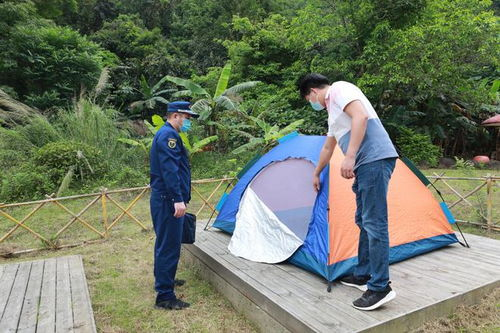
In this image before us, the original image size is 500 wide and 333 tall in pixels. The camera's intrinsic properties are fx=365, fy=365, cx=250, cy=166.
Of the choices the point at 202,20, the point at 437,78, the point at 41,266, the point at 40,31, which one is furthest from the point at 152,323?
the point at 202,20

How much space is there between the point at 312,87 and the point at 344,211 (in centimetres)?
116

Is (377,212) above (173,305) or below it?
above

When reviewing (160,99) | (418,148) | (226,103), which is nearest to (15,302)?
(226,103)

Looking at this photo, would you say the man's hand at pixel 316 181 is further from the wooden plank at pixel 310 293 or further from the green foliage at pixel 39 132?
the green foliage at pixel 39 132

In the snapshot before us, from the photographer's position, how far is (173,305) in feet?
10.3

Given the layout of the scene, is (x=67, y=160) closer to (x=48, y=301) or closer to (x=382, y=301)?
(x=48, y=301)

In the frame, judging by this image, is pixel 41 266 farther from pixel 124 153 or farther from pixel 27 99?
pixel 27 99

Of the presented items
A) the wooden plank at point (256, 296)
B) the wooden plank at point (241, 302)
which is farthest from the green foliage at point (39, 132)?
the wooden plank at point (256, 296)

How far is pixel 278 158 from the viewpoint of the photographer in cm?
402

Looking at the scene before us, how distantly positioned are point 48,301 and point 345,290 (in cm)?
239

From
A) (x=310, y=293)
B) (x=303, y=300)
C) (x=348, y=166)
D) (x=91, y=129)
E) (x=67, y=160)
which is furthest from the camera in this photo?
(x=91, y=129)

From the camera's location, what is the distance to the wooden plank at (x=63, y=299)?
2588mm

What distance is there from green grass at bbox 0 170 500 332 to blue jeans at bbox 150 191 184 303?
0.34 meters

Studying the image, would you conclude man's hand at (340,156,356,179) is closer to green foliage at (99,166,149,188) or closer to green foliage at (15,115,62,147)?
green foliage at (99,166,149,188)
